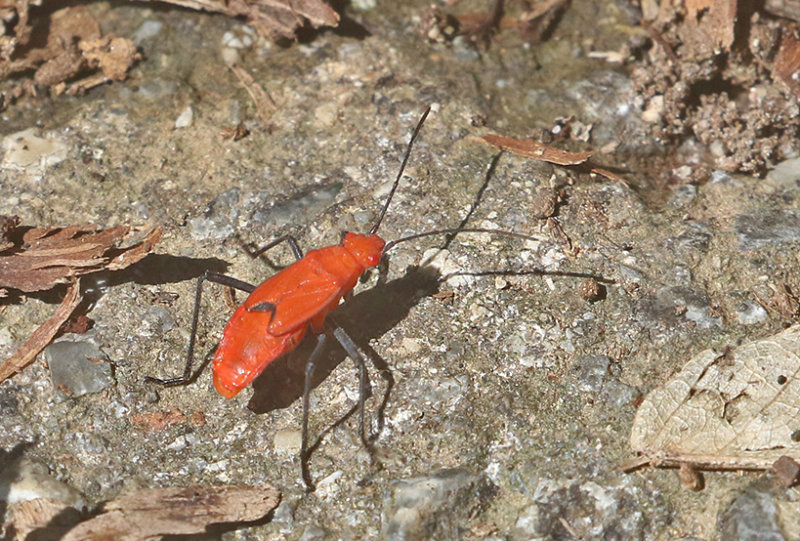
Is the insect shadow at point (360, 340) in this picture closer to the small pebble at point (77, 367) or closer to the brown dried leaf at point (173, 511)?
the brown dried leaf at point (173, 511)

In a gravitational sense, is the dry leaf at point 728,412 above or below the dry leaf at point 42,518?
above

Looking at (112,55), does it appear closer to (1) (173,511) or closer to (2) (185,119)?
(2) (185,119)

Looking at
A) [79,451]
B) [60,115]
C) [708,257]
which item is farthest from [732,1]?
[79,451]

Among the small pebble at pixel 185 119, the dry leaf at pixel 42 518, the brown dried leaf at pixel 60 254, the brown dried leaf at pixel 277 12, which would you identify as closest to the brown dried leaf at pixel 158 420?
the dry leaf at pixel 42 518

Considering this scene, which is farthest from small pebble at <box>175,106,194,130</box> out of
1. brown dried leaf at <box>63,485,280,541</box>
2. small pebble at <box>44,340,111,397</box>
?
brown dried leaf at <box>63,485,280,541</box>

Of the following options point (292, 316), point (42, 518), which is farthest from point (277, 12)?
point (42, 518)

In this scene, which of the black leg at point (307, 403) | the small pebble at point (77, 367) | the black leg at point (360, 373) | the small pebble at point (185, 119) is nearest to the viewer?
the black leg at point (307, 403)
